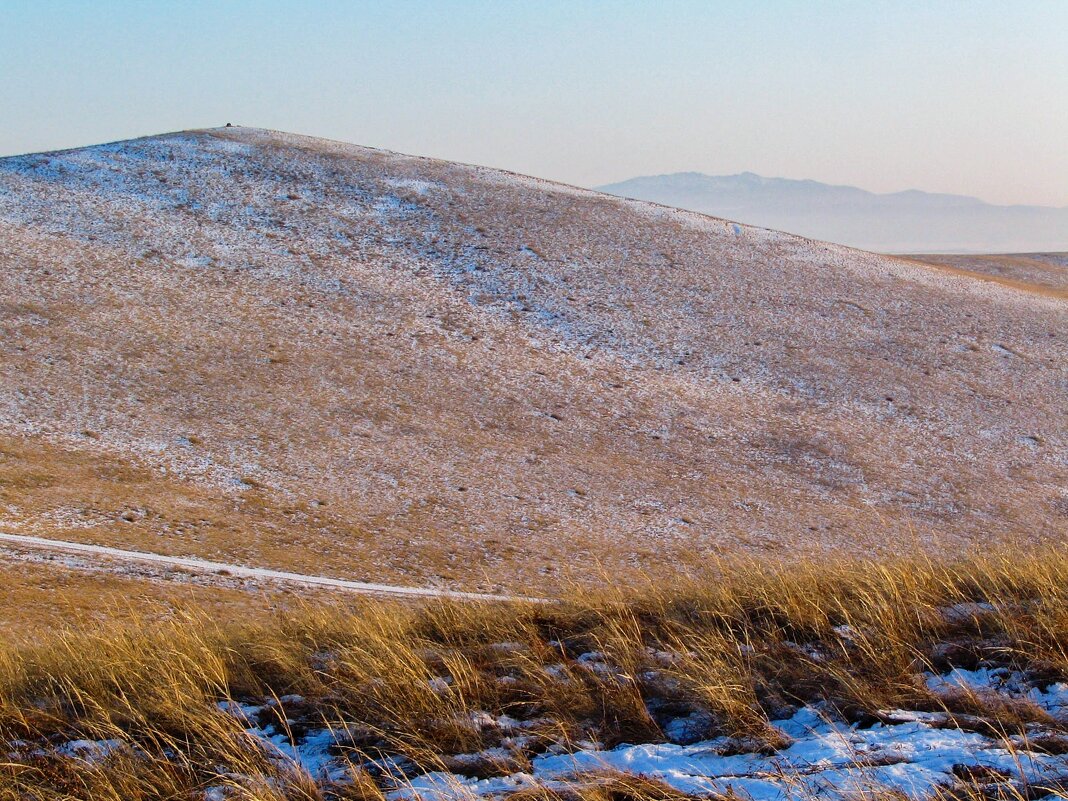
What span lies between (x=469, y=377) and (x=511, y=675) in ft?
48.7

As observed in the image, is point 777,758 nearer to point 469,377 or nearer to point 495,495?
point 495,495

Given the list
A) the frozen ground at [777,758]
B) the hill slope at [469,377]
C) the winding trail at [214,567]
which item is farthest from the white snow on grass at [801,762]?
the hill slope at [469,377]

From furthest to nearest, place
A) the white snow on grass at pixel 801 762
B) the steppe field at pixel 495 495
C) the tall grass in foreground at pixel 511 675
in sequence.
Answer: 1. the steppe field at pixel 495 495
2. the tall grass in foreground at pixel 511 675
3. the white snow on grass at pixel 801 762

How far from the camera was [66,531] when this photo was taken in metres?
12.2

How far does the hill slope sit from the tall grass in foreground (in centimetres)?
621

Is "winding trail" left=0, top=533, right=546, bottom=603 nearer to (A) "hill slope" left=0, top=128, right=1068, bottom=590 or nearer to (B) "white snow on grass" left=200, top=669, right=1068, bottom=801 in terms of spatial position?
(A) "hill slope" left=0, top=128, right=1068, bottom=590

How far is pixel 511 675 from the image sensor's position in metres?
5.47

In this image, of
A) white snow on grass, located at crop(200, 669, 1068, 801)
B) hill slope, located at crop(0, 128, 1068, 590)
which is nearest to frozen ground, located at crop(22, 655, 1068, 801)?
white snow on grass, located at crop(200, 669, 1068, 801)

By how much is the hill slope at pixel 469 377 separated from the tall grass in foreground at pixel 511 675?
6205mm

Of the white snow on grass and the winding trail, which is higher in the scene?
the white snow on grass

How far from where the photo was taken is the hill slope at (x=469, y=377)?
14312 mm

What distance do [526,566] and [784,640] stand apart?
24.9 ft

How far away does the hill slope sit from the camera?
14312 millimetres

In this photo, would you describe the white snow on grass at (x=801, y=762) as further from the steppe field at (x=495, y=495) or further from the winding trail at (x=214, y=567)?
the winding trail at (x=214, y=567)
